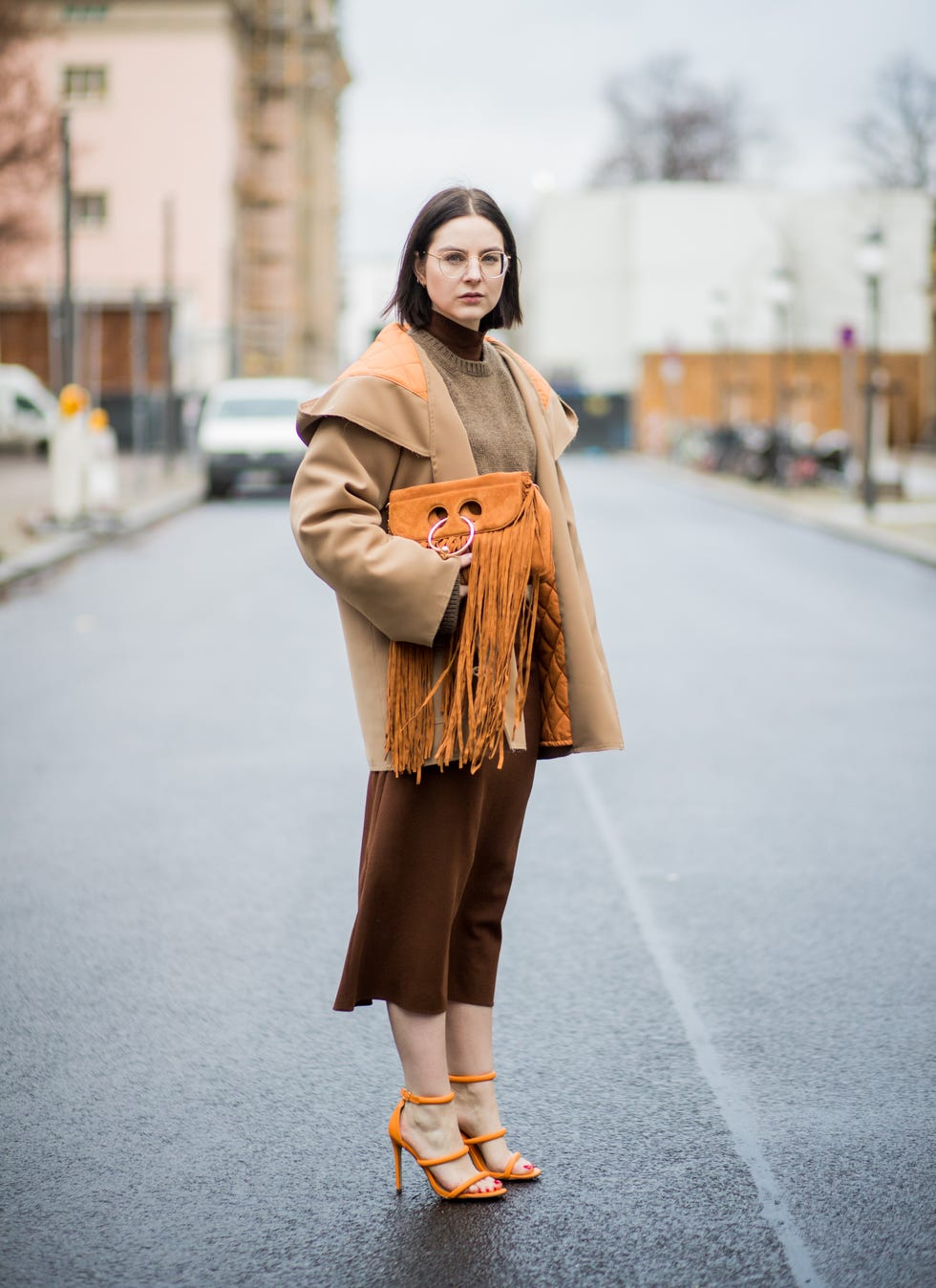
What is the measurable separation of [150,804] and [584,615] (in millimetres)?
4088

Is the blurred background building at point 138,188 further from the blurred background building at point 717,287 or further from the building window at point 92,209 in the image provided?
the blurred background building at point 717,287

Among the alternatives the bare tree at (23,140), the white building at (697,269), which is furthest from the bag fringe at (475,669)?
the white building at (697,269)

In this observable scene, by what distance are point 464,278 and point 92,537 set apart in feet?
55.6

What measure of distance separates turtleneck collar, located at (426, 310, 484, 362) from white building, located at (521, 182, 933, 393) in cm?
6391

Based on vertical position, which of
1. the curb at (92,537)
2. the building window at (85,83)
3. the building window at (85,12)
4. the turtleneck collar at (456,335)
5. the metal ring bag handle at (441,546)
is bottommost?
the curb at (92,537)

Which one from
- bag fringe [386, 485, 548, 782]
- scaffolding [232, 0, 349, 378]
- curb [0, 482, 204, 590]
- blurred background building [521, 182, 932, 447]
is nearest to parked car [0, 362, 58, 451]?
curb [0, 482, 204, 590]

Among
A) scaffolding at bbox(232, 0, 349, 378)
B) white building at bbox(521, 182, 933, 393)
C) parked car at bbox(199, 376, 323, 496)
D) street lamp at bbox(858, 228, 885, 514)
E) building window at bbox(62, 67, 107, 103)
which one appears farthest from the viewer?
white building at bbox(521, 182, 933, 393)

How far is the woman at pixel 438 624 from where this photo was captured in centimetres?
316

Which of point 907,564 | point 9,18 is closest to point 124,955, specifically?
point 907,564

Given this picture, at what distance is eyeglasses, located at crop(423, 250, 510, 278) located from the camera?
3.28 m

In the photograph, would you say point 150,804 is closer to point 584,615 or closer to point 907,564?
point 584,615

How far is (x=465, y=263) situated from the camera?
329cm

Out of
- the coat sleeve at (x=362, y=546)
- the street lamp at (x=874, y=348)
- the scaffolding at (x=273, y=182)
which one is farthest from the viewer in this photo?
the scaffolding at (x=273, y=182)

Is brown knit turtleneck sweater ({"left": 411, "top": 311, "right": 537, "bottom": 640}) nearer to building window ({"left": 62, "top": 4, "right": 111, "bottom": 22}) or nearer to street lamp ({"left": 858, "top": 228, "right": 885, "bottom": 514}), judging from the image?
street lamp ({"left": 858, "top": 228, "right": 885, "bottom": 514})
